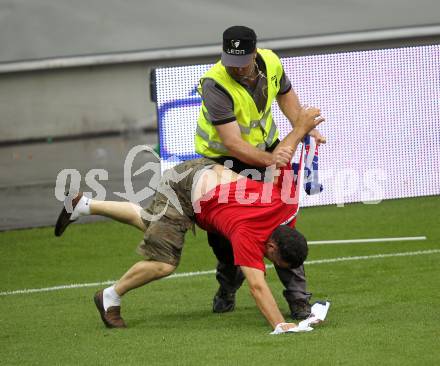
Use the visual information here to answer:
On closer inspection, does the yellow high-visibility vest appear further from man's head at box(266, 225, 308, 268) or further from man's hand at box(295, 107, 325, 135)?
man's head at box(266, 225, 308, 268)

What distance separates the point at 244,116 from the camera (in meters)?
8.17

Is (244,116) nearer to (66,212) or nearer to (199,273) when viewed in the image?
(66,212)

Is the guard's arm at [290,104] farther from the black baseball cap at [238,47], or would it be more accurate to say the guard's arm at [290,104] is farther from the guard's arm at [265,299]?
the guard's arm at [265,299]

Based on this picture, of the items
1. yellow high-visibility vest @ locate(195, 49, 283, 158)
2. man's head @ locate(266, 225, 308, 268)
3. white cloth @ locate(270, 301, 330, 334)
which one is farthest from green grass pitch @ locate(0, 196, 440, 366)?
yellow high-visibility vest @ locate(195, 49, 283, 158)

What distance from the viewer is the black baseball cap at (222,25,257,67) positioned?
7.88m

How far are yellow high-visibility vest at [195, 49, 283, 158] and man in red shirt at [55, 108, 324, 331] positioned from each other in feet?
0.47

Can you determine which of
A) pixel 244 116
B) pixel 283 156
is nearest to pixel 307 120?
pixel 283 156

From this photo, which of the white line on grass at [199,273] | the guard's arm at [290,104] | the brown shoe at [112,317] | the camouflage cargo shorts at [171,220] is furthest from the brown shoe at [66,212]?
the guard's arm at [290,104]

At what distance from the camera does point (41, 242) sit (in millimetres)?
11914

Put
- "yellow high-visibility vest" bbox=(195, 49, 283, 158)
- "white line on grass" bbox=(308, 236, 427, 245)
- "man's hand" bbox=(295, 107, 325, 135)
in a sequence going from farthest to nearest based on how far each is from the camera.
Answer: "white line on grass" bbox=(308, 236, 427, 245) → "yellow high-visibility vest" bbox=(195, 49, 283, 158) → "man's hand" bbox=(295, 107, 325, 135)

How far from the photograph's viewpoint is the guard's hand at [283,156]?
787cm

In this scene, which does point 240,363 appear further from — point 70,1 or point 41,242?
point 70,1

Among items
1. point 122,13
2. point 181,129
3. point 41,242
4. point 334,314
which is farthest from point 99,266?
point 122,13

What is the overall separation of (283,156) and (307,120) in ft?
1.02
